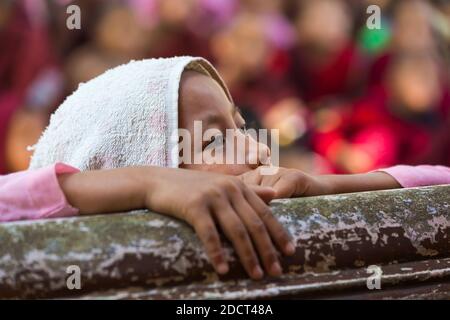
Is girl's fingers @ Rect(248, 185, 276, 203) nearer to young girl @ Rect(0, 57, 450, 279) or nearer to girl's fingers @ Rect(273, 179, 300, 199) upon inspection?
young girl @ Rect(0, 57, 450, 279)

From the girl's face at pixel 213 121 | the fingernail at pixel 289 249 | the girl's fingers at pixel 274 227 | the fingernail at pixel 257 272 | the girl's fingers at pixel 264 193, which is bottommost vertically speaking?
the fingernail at pixel 257 272

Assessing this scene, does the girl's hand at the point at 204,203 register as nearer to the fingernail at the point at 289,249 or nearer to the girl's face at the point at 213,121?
the fingernail at the point at 289,249

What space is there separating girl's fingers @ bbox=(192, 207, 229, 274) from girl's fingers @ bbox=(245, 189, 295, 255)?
0.16ft

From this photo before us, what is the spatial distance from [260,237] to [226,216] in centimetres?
3

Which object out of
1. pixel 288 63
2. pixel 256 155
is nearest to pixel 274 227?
pixel 256 155

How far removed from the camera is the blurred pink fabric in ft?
2.31

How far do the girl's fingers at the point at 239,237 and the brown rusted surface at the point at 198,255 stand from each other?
0.03 feet

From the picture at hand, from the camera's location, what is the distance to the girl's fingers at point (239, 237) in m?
0.62

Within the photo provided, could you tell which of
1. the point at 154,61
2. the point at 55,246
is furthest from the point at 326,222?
the point at 154,61

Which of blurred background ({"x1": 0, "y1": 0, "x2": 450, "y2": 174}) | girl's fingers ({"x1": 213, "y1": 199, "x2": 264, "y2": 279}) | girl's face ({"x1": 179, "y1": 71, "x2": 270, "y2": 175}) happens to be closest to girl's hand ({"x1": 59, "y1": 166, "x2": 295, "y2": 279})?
girl's fingers ({"x1": 213, "y1": 199, "x2": 264, "y2": 279})

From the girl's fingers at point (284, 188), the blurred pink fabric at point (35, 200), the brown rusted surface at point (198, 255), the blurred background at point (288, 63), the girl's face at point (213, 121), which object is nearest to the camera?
the brown rusted surface at point (198, 255)

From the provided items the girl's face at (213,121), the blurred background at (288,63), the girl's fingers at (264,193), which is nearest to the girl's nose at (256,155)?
the girl's face at (213,121)

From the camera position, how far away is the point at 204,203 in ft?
2.10
